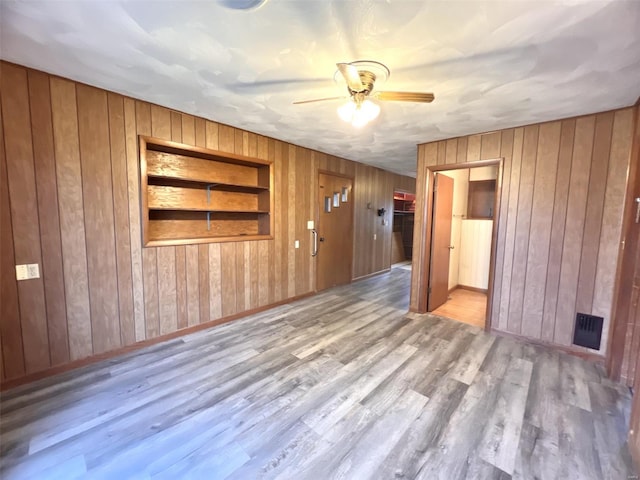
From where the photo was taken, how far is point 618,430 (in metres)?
1.77

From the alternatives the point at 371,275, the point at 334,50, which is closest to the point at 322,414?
the point at 334,50

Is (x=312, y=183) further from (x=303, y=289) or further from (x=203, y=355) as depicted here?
(x=203, y=355)

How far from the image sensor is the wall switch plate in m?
2.08

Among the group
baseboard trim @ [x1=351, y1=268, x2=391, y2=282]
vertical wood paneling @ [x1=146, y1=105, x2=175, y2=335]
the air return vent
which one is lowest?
baseboard trim @ [x1=351, y1=268, x2=391, y2=282]

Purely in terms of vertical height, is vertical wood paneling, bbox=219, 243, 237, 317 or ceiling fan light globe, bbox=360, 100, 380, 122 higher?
ceiling fan light globe, bbox=360, 100, 380, 122

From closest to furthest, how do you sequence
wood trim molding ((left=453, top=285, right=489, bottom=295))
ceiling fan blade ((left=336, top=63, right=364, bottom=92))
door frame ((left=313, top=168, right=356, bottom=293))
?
ceiling fan blade ((left=336, top=63, right=364, bottom=92))
door frame ((left=313, top=168, right=356, bottom=293))
wood trim molding ((left=453, top=285, right=489, bottom=295))

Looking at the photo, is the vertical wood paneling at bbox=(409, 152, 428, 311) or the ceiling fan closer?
the ceiling fan

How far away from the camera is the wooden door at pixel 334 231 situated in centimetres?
473

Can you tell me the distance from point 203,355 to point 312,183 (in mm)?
2934

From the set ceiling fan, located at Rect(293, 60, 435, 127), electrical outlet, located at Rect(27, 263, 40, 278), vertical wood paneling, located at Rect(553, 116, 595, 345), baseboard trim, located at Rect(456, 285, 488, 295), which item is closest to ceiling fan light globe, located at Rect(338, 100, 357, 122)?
ceiling fan, located at Rect(293, 60, 435, 127)

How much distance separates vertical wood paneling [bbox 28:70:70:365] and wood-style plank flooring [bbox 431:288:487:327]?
423 cm

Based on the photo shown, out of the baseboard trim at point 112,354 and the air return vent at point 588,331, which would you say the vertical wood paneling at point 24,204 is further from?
the air return vent at point 588,331

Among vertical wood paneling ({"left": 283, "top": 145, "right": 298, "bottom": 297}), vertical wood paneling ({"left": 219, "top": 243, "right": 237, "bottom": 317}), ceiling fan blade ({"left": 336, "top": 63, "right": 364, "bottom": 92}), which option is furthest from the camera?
vertical wood paneling ({"left": 283, "top": 145, "right": 298, "bottom": 297})

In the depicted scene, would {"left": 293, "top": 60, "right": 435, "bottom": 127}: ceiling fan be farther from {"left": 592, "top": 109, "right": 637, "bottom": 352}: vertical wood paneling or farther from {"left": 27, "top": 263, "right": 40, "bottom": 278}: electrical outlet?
{"left": 27, "top": 263, "right": 40, "bottom": 278}: electrical outlet
